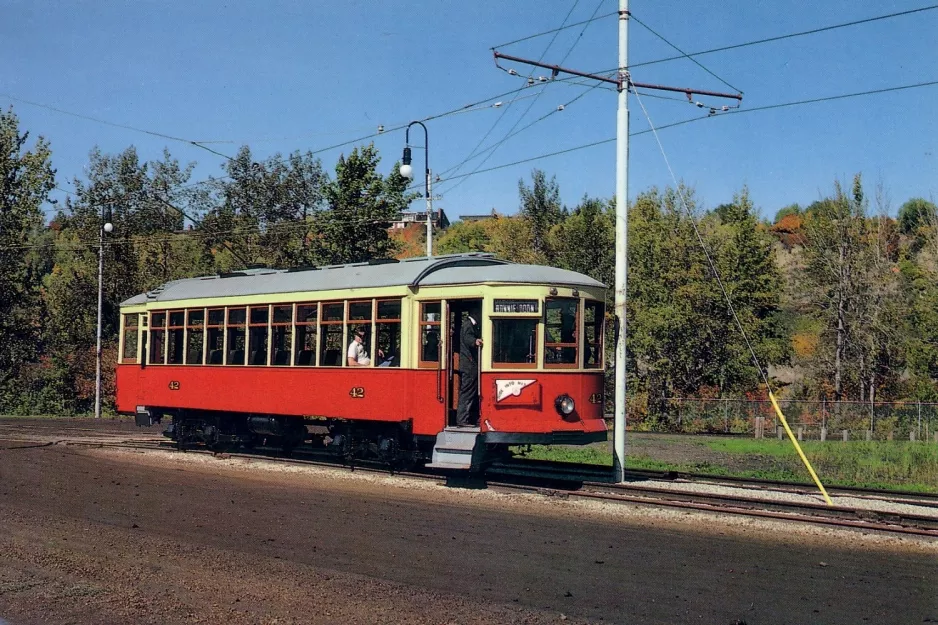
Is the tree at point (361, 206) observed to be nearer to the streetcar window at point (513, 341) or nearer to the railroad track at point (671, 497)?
the railroad track at point (671, 497)

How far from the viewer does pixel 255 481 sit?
1534 centimetres

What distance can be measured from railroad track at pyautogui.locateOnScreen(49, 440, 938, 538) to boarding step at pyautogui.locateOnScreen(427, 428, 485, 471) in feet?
1.93

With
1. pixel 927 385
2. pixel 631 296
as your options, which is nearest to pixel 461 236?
pixel 631 296

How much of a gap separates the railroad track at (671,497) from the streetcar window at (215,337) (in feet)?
7.86

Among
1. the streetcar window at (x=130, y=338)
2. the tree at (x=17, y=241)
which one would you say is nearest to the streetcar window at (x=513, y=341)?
the streetcar window at (x=130, y=338)

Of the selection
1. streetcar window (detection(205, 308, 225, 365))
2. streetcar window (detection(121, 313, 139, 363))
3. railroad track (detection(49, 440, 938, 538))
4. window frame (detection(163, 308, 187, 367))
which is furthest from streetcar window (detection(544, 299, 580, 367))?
streetcar window (detection(121, 313, 139, 363))

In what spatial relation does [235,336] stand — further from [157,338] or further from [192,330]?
[157,338]

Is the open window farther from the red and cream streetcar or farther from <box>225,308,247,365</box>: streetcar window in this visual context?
<box>225,308,247,365</box>: streetcar window

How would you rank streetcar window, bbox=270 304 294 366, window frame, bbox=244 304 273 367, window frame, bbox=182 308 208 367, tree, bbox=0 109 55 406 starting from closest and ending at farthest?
streetcar window, bbox=270 304 294 366, window frame, bbox=244 304 273 367, window frame, bbox=182 308 208 367, tree, bbox=0 109 55 406

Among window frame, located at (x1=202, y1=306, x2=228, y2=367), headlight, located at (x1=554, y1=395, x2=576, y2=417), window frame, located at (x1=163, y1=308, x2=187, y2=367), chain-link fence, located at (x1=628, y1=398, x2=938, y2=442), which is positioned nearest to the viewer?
headlight, located at (x1=554, y1=395, x2=576, y2=417)

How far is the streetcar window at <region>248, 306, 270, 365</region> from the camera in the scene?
1766 centimetres

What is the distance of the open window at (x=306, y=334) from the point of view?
54.6 feet

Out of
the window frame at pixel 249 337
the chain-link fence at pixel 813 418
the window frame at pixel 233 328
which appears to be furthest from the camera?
the chain-link fence at pixel 813 418

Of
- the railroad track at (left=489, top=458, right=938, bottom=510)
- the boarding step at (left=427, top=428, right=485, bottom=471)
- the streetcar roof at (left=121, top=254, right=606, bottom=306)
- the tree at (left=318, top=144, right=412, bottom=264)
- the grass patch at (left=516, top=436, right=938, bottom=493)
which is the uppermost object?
the tree at (left=318, top=144, right=412, bottom=264)
